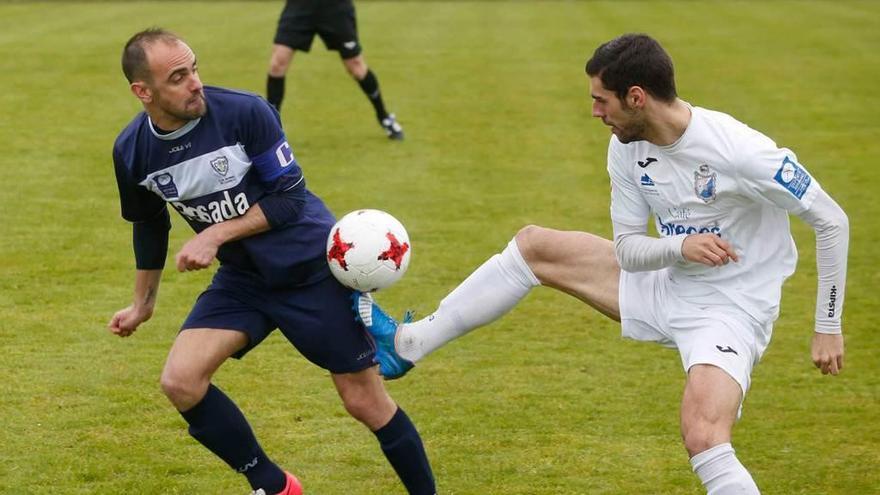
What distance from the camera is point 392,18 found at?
3011 centimetres

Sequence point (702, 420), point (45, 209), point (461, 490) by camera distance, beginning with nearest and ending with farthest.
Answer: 1. point (702, 420)
2. point (461, 490)
3. point (45, 209)

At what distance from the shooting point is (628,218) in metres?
5.94

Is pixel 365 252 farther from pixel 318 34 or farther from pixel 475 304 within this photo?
pixel 318 34

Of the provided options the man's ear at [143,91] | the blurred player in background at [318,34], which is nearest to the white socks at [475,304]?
the man's ear at [143,91]

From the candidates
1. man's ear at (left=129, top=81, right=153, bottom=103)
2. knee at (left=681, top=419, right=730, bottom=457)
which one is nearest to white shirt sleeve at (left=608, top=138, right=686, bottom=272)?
knee at (left=681, top=419, right=730, bottom=457)

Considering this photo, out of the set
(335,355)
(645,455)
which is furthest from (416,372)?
(335,355)

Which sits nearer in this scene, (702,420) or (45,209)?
(702,420)

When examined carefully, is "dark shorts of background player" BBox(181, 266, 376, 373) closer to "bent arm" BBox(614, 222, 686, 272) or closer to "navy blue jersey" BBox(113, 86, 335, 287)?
"navy blue jersey" BBox(113, 86, 335, 287)

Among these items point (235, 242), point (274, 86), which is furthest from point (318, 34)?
point (235, 242)

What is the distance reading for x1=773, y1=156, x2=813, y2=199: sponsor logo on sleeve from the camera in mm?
5426

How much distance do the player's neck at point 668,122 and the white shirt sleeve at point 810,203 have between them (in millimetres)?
296

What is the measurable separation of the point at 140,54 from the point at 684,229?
2.34 m

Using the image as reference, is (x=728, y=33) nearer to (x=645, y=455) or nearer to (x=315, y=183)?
(x=315, y=183)

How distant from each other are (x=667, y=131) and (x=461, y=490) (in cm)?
206
